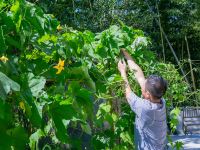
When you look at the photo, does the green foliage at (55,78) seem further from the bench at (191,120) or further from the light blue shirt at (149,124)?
the bench at (191,120)

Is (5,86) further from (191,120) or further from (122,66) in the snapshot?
(191,120)

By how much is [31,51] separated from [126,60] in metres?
0.69

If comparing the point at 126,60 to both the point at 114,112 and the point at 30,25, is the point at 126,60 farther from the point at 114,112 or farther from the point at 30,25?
the point at 30,25

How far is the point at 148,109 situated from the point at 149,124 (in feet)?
0.31

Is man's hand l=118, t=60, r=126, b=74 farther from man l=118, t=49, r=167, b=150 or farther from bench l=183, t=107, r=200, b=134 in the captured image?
bench l=183, t=107, r=200, b=134

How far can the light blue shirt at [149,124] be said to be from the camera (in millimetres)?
2068

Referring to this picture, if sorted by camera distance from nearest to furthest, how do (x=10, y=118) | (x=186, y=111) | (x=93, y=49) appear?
(x=10, y=118) → (x=93, y=49) → (x=186, y=111)

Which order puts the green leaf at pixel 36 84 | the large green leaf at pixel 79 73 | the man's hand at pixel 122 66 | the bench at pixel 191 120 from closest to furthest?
the green leaf at pixel 36 84
the large green leaf at pixel 79 73
the man's hand at pixel 122 66
the bench at pixel 191 120

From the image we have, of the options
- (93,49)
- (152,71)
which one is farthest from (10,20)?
(152,71)

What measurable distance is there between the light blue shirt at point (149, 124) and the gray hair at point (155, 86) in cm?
5

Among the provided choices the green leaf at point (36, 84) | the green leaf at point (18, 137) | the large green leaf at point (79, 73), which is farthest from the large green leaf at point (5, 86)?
the large green leaf at point (79, 73)

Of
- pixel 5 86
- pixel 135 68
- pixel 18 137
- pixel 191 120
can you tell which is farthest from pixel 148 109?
pixel 191 120

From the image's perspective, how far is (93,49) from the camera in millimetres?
1991

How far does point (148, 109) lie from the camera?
2.05m
